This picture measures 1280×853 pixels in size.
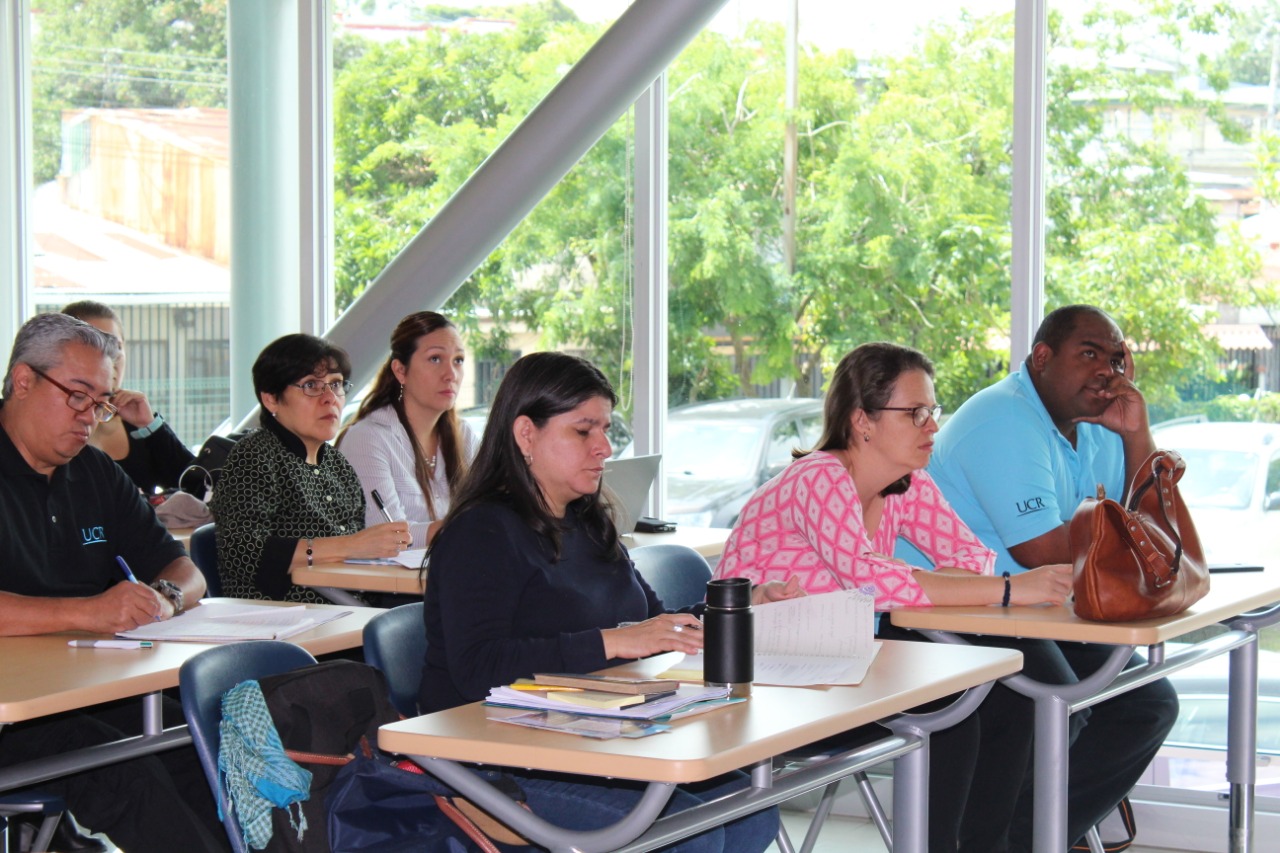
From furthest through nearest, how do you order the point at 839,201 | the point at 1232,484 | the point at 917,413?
the point at 839,201 < the point at 1232,484 < the point at 917,413

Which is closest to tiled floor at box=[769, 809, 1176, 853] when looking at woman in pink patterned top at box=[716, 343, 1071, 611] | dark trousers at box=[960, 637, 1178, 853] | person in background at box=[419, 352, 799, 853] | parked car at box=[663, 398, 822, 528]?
dark trousers at box=[960, 637, 1178, 853]

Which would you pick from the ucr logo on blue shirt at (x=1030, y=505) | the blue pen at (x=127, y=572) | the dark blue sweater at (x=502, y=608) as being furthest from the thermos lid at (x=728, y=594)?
the ucr logo on blue shirt at (x=1030, y=505)

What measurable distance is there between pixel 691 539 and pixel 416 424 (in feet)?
2.97

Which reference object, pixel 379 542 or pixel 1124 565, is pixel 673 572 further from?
pixel 1124 565

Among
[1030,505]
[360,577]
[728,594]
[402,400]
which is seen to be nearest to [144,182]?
[402,400]

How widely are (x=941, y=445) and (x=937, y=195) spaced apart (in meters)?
1.27

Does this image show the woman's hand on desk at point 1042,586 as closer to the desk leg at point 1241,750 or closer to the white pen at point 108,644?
the desk leg at point 1241,750

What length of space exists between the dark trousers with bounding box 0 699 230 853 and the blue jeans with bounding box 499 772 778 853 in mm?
766

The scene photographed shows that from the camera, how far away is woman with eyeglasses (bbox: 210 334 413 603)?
3.73 metres

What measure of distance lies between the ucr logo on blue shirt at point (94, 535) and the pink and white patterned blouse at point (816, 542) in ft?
4.37

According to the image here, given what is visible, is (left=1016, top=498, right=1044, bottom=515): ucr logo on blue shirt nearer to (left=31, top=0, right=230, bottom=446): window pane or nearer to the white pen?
the white pen

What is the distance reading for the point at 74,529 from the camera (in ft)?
10.4

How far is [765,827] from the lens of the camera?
2.71 meters

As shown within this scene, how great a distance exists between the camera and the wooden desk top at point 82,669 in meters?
2.34
